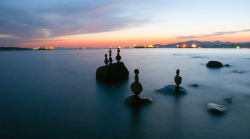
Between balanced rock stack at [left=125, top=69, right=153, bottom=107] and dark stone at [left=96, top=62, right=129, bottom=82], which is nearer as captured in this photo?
balanced rock stack at [left=125, top=69, right=153, bottom=107]

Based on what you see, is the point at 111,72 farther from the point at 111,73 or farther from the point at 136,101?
the point at 136,101

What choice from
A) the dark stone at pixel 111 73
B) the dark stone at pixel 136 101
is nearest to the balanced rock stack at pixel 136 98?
the dark stone at pixel 136 101

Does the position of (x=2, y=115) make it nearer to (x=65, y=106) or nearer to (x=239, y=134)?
(x=65, y=106)

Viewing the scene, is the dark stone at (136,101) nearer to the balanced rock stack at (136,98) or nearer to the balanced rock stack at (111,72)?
the balanced rock stack at (136,98)

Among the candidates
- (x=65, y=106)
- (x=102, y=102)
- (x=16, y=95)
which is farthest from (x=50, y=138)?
(x=16, y=95)

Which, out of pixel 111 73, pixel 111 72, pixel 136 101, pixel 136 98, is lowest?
pixel 136 101

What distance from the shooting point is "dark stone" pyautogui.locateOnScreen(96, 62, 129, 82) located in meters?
20.4

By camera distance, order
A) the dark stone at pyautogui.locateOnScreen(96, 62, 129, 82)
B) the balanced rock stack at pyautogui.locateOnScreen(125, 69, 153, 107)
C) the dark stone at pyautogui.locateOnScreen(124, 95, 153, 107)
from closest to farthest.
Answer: the balanced rock stack at pyautogui.locateOnScreen(125, 69, 153, 107) → the dark stone at pyautogui.locateOnScreen(124, 95, 153, 107) → the dark stone at pyautogui.locateOnScreen(96, 62, 129, 82)

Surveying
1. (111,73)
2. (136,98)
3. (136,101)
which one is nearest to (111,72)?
(111,73)

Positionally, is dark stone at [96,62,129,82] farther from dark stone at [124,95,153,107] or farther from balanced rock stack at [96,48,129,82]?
dark stone at [124,95,153,107]

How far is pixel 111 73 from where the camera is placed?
2053 cm

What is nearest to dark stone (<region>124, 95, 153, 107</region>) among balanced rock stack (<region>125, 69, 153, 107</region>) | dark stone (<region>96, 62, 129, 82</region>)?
balanced rock stack (<region>125, 69, 153, 107</region>)

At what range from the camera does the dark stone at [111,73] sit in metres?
20.4

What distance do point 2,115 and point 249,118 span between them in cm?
1567
